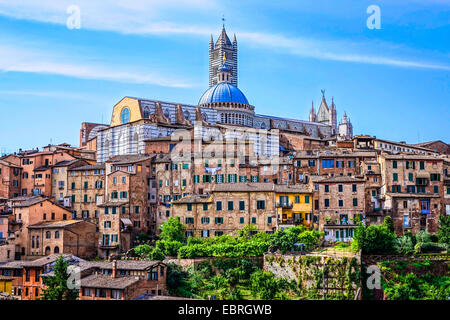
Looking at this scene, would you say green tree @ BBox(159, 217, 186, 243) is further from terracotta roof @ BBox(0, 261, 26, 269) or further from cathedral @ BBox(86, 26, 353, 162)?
cathedral @ BBox(86, 26, 353, 162)

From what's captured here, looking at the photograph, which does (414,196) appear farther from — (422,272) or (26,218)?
(26,218)

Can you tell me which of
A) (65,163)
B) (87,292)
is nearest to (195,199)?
(87,292)

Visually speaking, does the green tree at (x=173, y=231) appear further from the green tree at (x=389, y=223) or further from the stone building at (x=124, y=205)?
the green tree at (x=389, y=223)

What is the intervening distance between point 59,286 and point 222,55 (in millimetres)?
90234

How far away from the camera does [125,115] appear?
83.2 metres

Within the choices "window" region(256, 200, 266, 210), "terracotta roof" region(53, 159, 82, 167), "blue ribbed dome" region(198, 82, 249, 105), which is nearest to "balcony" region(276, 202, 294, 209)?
"window" region(256, 200, 266, 210)

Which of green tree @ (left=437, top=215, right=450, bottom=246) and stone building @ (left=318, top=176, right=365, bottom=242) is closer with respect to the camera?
green tree @ (left=437, top=215, right=450, bottom=246)

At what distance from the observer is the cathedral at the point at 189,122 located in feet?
255

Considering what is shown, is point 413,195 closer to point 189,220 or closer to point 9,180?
point 189,220

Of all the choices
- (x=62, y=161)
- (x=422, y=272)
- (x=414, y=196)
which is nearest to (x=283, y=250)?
(x=422, y=272)

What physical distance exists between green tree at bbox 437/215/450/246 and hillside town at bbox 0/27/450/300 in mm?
1529

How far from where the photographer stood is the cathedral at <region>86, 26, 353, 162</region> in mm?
77719
